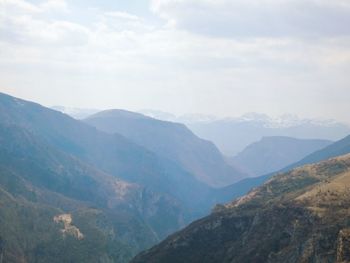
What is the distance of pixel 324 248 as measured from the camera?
194 metres

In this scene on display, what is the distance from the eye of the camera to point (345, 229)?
19050 centimetres

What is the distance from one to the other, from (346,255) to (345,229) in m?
16.4

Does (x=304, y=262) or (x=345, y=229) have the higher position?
(x=345, y=229)

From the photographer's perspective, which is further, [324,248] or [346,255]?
[324,248]

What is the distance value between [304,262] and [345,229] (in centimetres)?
1800

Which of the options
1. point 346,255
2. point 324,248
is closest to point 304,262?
point 324,248

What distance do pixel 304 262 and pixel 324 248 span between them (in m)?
8.28

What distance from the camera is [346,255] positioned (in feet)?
576

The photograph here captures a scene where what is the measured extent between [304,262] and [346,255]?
22.2m

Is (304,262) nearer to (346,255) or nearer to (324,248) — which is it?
(324,248)

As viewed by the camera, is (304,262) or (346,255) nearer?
(346,255)

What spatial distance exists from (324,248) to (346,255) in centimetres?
1879

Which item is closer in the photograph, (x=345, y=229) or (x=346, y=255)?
(x=346, y=255)
